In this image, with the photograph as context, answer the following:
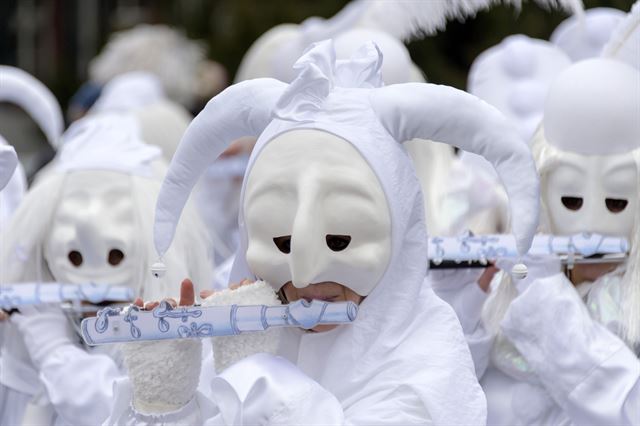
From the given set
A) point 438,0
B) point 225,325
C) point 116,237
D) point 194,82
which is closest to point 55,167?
point 116,237

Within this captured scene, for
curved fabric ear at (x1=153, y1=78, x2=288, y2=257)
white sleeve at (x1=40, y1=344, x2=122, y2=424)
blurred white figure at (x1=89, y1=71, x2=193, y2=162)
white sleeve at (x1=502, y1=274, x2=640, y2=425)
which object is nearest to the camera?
curved fabric ear at (x1=153, y1=78, x2=288, y2=257)

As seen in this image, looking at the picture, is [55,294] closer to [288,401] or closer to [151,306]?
[151,306]

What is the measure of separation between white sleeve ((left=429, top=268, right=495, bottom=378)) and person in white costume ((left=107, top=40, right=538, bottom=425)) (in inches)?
29.6

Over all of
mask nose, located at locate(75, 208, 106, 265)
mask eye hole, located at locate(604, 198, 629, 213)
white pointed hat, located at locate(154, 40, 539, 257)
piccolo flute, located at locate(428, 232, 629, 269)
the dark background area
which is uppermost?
white pointed hat, located at locate(154, 40, 539, 257)

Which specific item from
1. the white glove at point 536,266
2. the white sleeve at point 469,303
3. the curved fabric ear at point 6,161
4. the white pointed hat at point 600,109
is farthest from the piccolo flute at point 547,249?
the curved fabric ear at point 6,161

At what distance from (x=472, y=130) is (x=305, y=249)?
1.43ft

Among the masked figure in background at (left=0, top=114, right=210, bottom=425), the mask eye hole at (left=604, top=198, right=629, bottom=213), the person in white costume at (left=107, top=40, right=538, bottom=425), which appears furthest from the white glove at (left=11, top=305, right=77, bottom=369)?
the mask eye hole at (left=604, top=198, right=629, bottom=213)

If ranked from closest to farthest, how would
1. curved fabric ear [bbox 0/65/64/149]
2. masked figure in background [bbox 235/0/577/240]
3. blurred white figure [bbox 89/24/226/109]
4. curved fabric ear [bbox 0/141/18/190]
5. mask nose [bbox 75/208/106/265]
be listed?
curved fabric ear [bbox 0/141/18/190] → mask nose [bbox 75/208/106/265] → masked figure in background [bbox 235/0/577/240] → curved fabric ear [bbox 0/65/64/149] → blurred white figure [bbox 89/24/226/109]

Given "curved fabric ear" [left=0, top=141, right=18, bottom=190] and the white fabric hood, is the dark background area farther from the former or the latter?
"curved fabric ear" [left=0, top=141, right=18, bottom=190]

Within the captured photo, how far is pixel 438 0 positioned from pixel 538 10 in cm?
513

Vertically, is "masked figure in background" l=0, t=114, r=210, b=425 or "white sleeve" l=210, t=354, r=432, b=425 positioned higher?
"white sleeve" l=210, t=354, r=432, b=425

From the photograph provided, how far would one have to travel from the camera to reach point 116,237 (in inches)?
177

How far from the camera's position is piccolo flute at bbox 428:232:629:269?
4.18 metres

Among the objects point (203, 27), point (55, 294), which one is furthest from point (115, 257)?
point (203, 27)
